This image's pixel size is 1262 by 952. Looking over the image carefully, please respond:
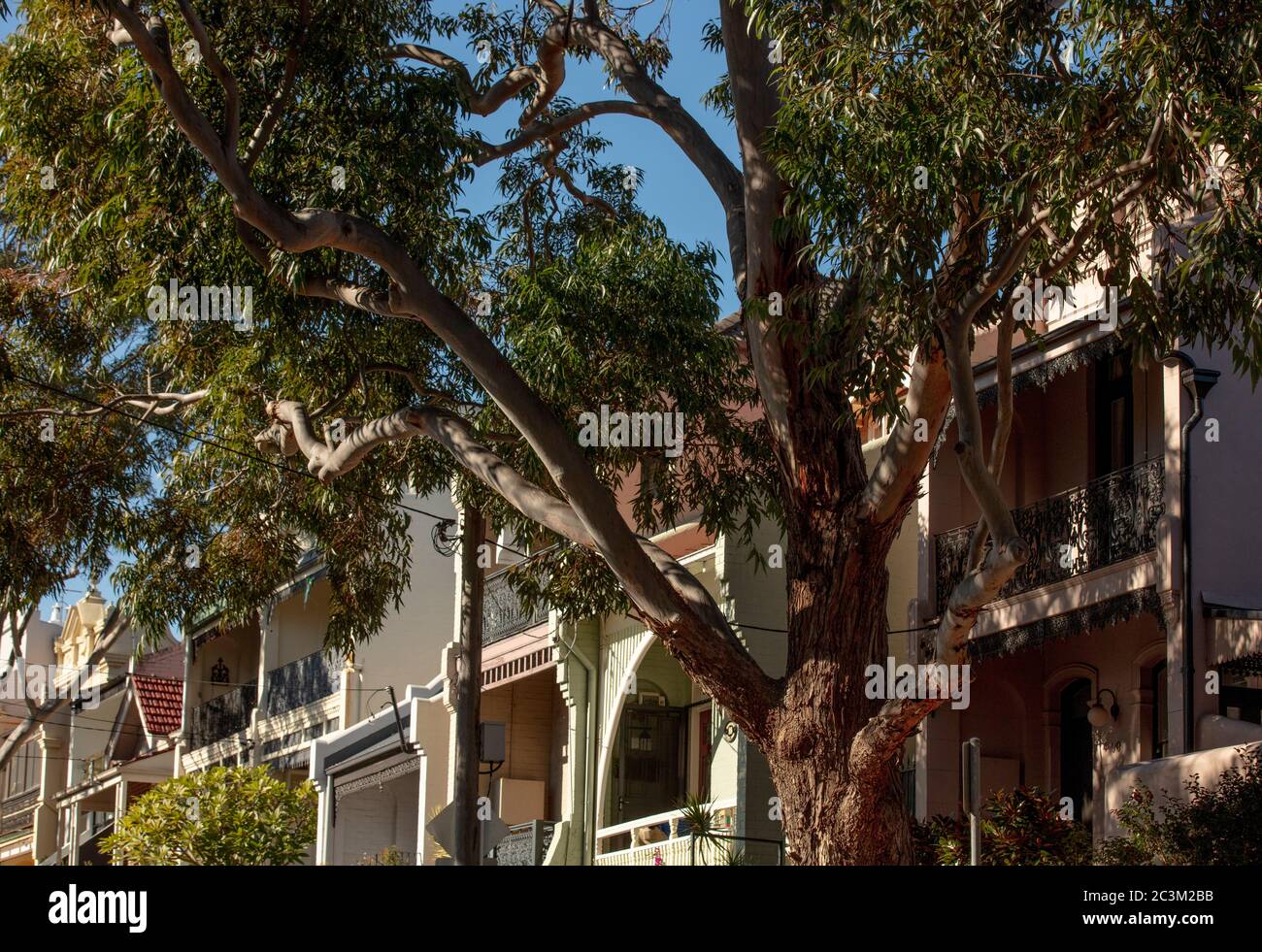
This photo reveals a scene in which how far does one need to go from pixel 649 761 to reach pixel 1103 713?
26.1 feet

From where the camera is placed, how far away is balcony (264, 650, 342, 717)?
31.7 metres

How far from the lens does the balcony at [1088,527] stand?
55.5 feet

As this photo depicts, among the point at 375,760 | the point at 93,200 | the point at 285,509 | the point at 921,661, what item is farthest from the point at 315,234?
the point at 375,760

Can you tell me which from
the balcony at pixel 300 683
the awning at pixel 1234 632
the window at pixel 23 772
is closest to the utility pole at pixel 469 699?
the awning at pixel 1234 632

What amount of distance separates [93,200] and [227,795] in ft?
33.2

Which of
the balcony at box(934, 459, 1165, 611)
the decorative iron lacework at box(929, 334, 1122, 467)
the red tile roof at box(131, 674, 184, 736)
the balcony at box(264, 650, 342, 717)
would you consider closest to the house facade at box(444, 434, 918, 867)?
the balcony at box(934, 459, 1165, 611)

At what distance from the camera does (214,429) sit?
16.4 metres

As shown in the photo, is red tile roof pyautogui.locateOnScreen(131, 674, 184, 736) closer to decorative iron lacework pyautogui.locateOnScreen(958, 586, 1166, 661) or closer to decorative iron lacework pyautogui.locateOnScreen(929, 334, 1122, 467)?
decorative iron lacework pyautogui.locateOnScreen(958, 586, 1166, 661)

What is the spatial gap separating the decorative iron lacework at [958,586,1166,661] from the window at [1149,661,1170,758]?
0.65 metres

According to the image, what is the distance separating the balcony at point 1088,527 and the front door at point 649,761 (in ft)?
21.1

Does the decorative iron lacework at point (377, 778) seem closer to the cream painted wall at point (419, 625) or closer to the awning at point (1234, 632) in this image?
the cream painted wall at point (419, 625)

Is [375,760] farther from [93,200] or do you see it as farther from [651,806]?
[93,200]

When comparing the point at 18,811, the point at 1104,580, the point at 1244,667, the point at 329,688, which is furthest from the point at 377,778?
the point at 18,811
